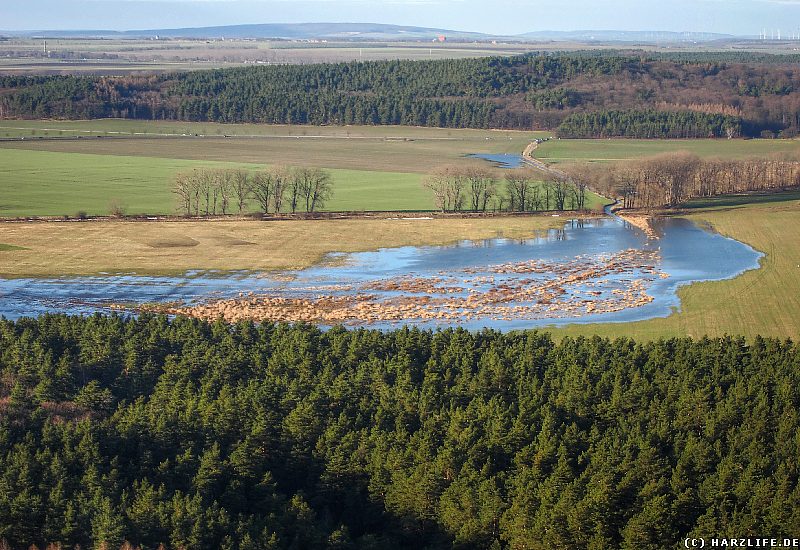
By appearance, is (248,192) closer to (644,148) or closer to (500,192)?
(500,192)

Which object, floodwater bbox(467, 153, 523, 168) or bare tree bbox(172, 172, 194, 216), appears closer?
bare tree bbox(172, 172, 194, 216)

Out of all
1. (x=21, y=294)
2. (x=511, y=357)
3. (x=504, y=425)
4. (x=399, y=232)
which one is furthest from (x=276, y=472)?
(x=399, y=232)

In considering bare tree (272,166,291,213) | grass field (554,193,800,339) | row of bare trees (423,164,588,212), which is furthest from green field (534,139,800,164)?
grass field (554,193,800,339)

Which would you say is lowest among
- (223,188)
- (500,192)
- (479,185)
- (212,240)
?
(212,240)

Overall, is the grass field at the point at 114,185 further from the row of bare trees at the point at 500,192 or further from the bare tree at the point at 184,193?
the row of bare trees at the point at 500,192

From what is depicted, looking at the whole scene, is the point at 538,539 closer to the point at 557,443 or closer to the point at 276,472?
the point at 557,443

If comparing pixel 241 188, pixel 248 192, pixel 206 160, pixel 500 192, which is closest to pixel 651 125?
pixel 500 192

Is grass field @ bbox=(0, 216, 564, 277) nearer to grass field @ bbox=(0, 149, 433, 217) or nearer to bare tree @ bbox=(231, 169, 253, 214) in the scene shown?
bare tree @ bbox=(231, 169, 253, 214)
